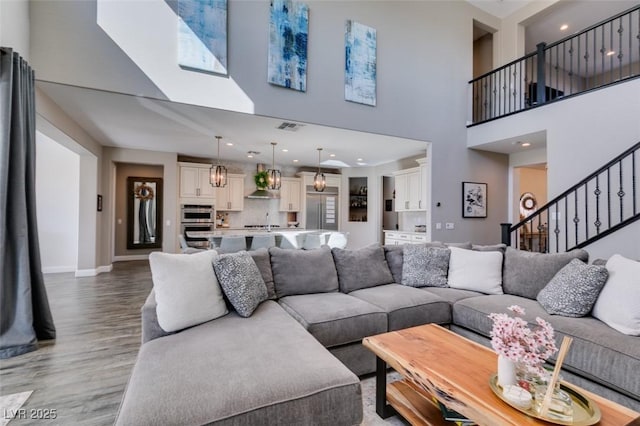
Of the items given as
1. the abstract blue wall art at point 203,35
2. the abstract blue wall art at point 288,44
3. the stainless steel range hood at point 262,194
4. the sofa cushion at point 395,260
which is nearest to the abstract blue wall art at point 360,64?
the abstract blue wall art at point 288,44

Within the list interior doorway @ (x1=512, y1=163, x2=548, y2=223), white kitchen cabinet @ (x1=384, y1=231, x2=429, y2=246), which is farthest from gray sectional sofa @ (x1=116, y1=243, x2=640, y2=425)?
interior doorway @ (x1=512, y1=163, x2=548, y2=223)

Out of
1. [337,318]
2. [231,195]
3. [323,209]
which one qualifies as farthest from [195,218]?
[337,318]

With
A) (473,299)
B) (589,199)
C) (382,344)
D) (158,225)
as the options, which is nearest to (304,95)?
(473,299)

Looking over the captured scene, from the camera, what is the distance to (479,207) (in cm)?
614

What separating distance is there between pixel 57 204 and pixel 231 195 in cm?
354

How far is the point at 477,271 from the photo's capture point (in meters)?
2.92

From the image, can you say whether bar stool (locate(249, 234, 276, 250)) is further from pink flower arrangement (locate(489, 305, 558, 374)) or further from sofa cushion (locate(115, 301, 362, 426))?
pink flower arrangement (locate(489, 305, 558, 374))

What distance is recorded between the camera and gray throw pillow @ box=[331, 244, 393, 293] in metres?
2.86

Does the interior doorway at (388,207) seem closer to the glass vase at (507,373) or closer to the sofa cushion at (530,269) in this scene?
the sofa cushion at (530,269)

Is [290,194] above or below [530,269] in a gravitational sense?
above

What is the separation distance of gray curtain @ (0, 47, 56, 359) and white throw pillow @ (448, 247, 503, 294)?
158 inches

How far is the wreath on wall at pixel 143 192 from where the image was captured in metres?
7.87

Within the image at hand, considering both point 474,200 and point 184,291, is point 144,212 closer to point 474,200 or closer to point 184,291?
point 184,291

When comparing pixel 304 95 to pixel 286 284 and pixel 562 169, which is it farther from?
pixel 562 169
